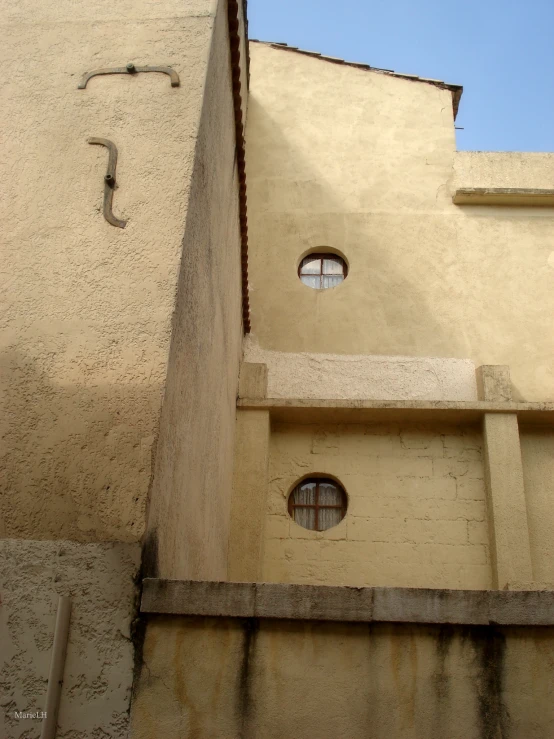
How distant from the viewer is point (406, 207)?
35.3 feet

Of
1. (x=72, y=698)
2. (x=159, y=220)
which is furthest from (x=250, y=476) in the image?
(x=72, y=698)

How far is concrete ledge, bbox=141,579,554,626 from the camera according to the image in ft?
12.2

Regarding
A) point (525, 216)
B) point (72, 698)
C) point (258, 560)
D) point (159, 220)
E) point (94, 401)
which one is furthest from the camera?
point (525, 216)

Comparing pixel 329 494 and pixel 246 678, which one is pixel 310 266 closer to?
pixel 329 494

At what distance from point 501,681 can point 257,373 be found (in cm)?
569

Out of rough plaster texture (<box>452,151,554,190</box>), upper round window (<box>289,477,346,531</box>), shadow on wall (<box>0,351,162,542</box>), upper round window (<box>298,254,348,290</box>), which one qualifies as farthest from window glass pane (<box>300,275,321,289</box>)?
shadow on wall (<box>0,351,162,542</box>)

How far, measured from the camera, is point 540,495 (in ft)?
28.1

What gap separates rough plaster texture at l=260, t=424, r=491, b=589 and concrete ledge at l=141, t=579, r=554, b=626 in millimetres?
4354

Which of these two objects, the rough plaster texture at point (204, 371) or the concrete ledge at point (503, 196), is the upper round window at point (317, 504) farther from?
the concrete ledge at point (503, 196)

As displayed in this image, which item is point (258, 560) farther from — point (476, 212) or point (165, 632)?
point (476, 212)

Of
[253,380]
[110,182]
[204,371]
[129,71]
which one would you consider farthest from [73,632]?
[253,380]

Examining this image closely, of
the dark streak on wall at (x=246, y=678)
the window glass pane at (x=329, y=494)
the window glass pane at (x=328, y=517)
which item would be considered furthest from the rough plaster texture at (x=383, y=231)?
the dark streak on wall at (x=246, y=678)

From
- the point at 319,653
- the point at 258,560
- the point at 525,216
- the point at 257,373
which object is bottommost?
the point at 319,653

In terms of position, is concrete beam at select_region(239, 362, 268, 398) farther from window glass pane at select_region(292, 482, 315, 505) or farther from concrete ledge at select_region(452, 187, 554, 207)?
concrete ledge at select_region(452, 187, 554, 207)
